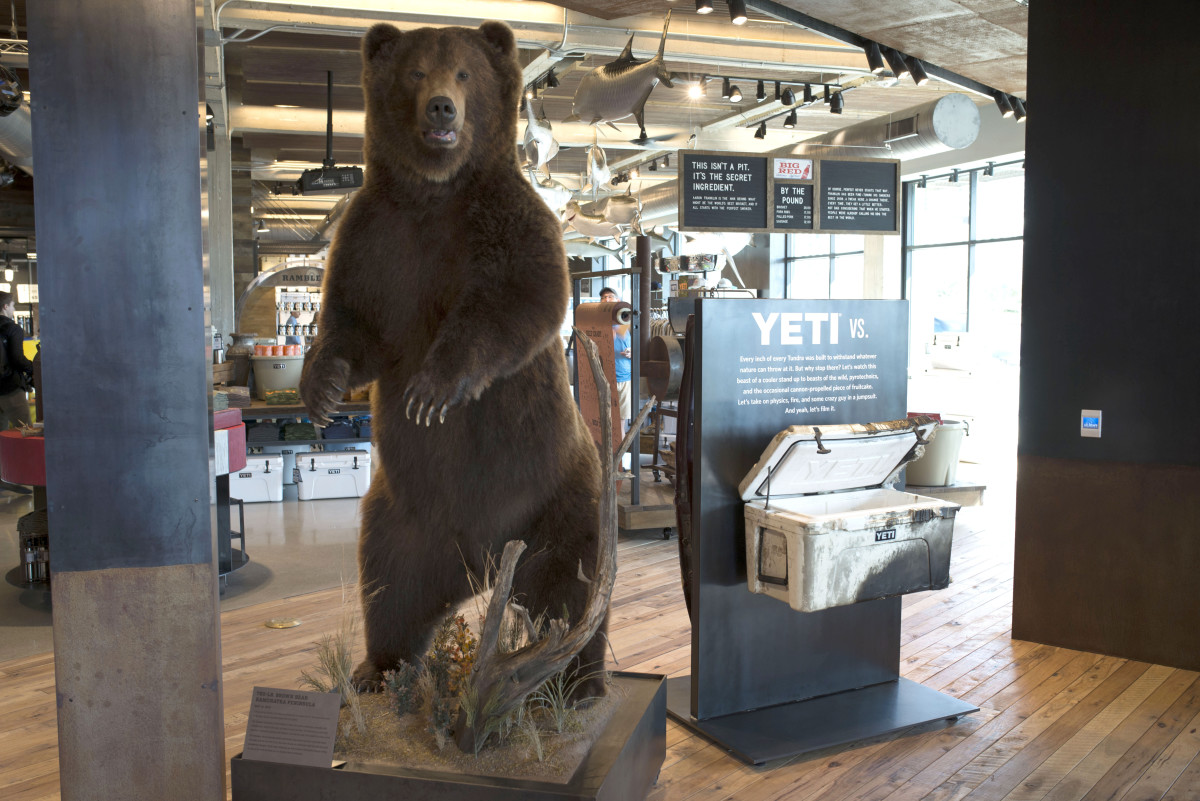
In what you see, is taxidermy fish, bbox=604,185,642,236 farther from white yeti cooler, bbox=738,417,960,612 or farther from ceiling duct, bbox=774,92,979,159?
white yeti cooler, bbox=738,417,960,612

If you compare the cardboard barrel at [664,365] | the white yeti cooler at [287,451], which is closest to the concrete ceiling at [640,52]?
the cardboard barrel at [664,365]

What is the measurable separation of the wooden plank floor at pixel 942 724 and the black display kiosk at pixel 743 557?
10cm

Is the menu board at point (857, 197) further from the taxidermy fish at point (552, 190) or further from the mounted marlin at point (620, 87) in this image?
the taxidermy fish at point (552, 190)

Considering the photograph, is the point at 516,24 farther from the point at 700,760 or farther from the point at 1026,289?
the point at 700,760

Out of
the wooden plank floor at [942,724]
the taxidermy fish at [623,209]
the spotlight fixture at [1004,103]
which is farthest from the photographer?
the taxidermy fish at [623,209]

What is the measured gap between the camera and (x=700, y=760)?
2.89m

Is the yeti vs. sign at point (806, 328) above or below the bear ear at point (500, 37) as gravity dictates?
below

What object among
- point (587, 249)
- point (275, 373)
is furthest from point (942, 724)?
point (587, 249)

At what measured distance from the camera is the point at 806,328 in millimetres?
3096

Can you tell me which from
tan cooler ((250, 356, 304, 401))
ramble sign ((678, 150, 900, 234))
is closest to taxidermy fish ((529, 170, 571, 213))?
tan cooler ((250, 356, 304, 401))

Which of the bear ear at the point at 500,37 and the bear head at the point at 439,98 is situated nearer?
the bear head at the point at 439,98

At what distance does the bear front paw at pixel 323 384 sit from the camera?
1883 mm

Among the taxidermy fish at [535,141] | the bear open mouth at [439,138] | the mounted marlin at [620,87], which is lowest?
the bear open mouth at [439,138]

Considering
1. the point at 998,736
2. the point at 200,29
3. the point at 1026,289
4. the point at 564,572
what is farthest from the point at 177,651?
the point at 1026,289
